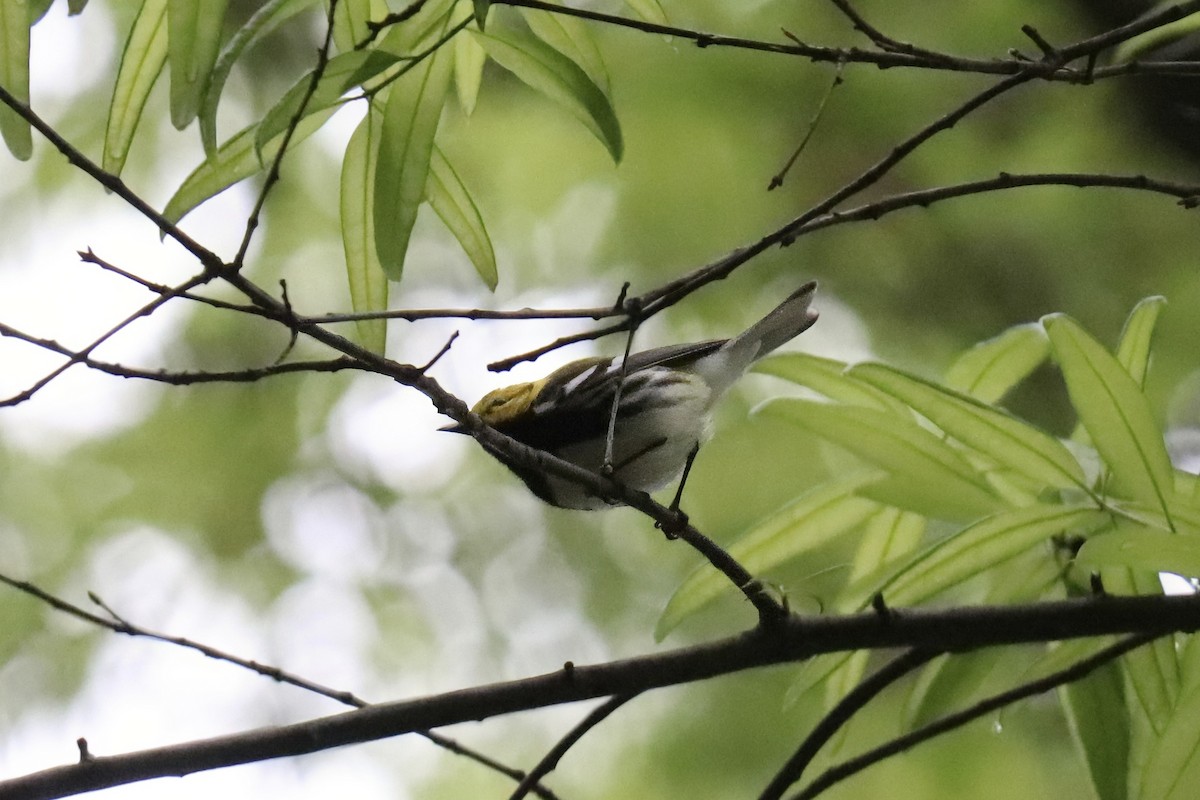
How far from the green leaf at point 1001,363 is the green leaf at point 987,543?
0.87 ft

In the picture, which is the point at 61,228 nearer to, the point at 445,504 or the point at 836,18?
the point at 445,504

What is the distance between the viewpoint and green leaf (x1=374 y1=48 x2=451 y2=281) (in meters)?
1.11

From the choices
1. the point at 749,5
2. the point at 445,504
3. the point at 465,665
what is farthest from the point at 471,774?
the point at 749,5

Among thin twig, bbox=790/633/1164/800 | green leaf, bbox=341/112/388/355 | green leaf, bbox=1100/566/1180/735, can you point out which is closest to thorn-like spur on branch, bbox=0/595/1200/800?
thin twig, bbox=790/633/1164/800

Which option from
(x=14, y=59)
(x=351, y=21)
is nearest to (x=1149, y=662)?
(x=351, y=21)

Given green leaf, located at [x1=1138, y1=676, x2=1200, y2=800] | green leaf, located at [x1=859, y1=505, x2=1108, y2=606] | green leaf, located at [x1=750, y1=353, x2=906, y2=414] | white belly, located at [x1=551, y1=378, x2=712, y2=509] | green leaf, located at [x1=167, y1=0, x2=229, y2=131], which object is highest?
green leaf, located at [x1=167, y1=0, x2=229, y2=131]

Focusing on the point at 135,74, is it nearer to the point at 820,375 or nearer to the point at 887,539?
the point at 820,375

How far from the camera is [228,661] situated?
4.28 ft

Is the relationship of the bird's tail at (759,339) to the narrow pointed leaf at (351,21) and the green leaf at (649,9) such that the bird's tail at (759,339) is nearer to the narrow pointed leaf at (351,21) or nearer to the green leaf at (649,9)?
the green leaf at (649,9)

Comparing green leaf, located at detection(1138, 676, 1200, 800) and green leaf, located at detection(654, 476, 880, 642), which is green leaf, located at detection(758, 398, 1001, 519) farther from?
green leaf, located at detection(1138, 676, 1200, 800)

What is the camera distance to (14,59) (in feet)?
3.71

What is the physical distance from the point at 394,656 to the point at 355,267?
7.07 feet

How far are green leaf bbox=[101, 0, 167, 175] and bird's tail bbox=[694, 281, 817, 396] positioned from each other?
102 centimetres

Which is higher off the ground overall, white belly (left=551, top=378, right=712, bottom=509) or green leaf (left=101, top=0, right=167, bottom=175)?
green leaf (left=101, top=0, right=167, bottom=175)
